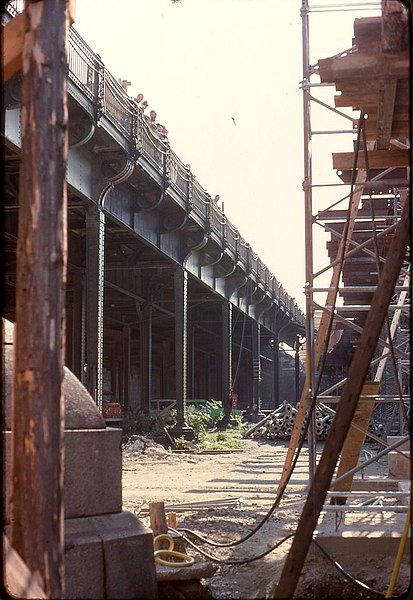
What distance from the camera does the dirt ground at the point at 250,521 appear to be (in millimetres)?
6852

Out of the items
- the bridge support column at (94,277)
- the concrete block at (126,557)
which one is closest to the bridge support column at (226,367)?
the bridge support column at (94,277)

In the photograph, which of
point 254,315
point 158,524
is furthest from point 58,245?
point 254,315

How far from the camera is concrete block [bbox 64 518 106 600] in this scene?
5199 mm

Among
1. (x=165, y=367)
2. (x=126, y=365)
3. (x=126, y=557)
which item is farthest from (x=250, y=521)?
(x=165, y=367)

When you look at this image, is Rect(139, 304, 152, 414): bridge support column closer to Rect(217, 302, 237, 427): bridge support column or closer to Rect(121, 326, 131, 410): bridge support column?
Rect(121, 326, 131, 410): bridge support column

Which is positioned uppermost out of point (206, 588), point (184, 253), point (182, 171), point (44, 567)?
point (182, 171)

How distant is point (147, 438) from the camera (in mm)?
21641

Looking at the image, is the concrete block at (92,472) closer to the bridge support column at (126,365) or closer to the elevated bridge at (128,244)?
the elevated bridge at (128,244)

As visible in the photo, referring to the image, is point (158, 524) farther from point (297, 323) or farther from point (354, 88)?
point (297, 323)

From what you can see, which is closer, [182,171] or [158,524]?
[158,524]

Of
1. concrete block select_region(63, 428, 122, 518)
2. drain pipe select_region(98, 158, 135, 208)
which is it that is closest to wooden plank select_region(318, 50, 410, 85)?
concrete block select_region(63, 428, 122, 518)

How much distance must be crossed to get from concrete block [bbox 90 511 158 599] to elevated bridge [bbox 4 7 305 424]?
8.44m

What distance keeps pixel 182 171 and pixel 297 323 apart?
31.3m

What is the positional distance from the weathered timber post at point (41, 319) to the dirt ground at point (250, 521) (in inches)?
95.8
